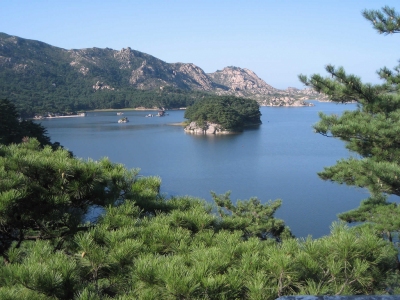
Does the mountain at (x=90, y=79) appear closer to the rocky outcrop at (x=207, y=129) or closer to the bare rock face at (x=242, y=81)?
the bare rock face at (x=242, y=81)

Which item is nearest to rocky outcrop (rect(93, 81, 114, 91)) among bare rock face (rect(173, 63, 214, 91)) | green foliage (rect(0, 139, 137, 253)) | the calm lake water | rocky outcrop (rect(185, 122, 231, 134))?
bare rock face (rect(173, 63, 214, 91))

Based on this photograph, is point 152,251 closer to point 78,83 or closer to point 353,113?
point 353,113

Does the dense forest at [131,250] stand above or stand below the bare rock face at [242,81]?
below

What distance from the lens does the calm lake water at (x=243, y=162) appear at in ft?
37.7

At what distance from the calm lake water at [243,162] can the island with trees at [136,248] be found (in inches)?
149

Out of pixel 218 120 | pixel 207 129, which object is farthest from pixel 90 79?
pixel 218 120

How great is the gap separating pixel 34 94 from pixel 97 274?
59849 mm

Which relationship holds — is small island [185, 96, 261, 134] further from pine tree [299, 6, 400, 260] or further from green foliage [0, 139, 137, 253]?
green foliage [0, 139, 137, 253]

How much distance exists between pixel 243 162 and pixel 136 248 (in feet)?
57.9

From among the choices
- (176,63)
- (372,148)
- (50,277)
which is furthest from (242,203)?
(176,63)

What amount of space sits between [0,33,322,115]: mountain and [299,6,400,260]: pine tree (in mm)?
40433

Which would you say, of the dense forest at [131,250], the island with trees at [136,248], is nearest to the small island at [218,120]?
the island with trees at [136,248]

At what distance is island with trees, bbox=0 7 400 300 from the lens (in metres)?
1.29

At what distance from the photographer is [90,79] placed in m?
77.0
